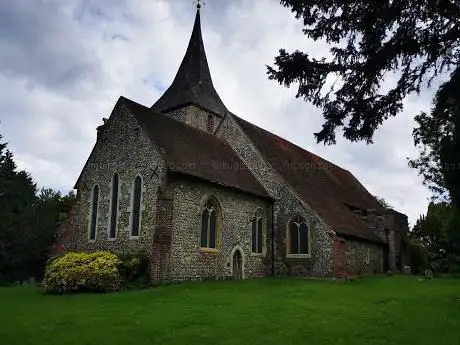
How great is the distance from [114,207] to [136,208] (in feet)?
5.23

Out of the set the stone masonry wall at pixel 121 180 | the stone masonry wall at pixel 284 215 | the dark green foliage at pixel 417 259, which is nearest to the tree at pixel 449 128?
the stone masonry wall at pixel 284 215

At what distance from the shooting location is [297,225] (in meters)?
24.0

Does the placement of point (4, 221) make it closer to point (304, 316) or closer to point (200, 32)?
point (200, 32)

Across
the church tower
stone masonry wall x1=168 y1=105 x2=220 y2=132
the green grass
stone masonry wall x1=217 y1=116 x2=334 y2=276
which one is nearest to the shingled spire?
the church tower

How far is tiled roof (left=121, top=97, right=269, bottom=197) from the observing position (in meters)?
Answer: 21.0

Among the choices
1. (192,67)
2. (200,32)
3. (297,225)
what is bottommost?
(297,225)

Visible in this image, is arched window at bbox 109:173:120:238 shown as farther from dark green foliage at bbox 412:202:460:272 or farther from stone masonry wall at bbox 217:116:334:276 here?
dark green foliage at bbox 412:202:460:272

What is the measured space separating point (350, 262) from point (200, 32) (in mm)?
23953

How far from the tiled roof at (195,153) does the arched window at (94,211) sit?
4.11 m

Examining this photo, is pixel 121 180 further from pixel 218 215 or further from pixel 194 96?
pixel 194 96

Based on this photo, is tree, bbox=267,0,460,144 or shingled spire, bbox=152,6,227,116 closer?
tree, bbox=267,0,460,144

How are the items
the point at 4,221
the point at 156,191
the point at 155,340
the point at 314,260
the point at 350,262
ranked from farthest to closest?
the point at 4,221 → the point at 350,262 → the point at 314,260 → the point at 156,191 → the point at 155,340

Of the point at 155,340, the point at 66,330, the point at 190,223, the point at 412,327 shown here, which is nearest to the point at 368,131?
the point at 412,327

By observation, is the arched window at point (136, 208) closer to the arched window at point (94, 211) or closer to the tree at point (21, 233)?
the arched window at point (94, 211)
